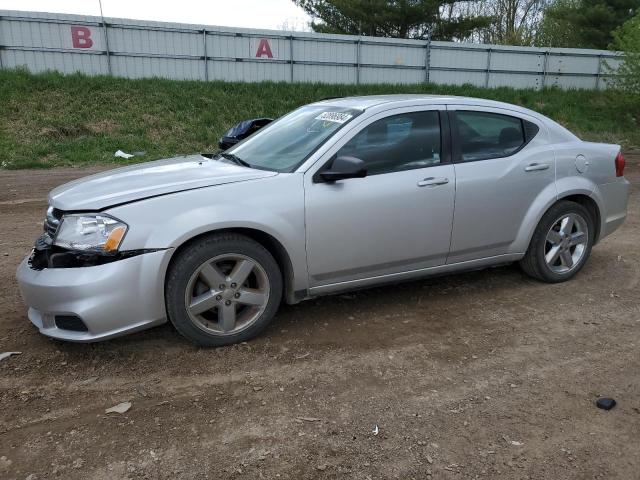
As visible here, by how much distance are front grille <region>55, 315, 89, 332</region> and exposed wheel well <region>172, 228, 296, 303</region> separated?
91cm

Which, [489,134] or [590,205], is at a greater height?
[489,134]

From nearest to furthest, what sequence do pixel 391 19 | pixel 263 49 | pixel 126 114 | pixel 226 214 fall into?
pixel 226 214 < pixel 126 114 < pixel 263 49 < pixel 391 19

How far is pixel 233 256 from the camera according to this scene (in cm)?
350

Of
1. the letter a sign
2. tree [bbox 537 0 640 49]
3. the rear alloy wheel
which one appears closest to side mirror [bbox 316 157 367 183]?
the rear alloy wheel

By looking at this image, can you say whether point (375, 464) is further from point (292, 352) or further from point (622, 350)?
point (622, 350)

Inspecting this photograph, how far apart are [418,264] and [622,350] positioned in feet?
4.81

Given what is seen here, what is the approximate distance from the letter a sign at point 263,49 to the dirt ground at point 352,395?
16.3m

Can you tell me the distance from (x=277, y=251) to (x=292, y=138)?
3.26ft

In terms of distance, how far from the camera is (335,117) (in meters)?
4.15

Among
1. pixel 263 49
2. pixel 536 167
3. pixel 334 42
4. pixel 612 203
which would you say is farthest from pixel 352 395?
pixel 334 42

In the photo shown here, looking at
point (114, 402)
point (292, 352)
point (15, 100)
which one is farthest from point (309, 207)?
point (15, 100)

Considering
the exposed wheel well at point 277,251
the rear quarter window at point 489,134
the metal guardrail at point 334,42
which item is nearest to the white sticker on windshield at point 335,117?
the rear quarter window at point 489,134

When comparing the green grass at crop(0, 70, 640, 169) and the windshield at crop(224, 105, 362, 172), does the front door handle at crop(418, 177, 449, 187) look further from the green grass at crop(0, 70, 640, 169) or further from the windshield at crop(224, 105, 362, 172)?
the green grass at crop(0, 70, 640, 169)

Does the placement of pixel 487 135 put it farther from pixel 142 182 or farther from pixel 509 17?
pixel 509 17
